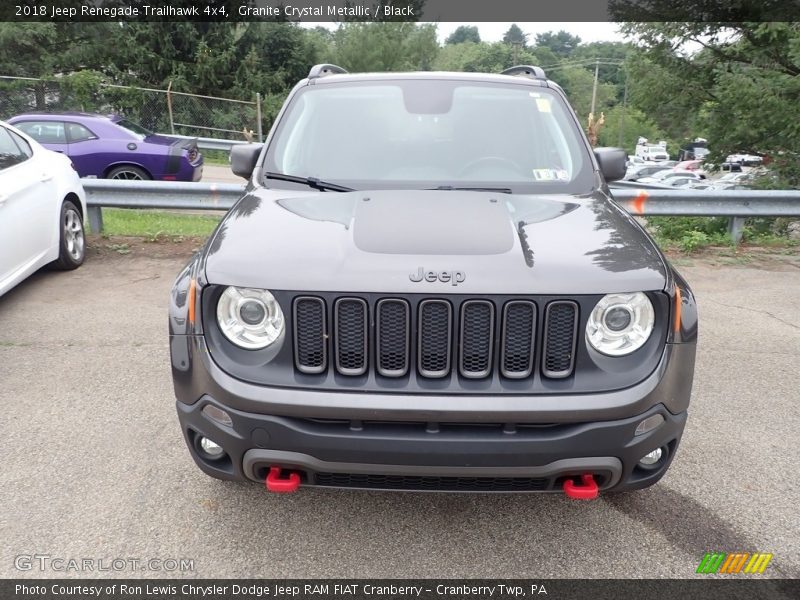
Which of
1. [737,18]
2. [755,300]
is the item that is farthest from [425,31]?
[755,300]

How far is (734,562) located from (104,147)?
11.9 m

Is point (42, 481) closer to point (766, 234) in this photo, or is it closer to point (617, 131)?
point (766, 234)

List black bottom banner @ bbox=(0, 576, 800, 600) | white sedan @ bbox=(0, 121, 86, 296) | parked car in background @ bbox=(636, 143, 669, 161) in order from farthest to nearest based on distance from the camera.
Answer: parked car in background @ bbox=(636, 143, 669, 161) → white sedan @ bbox=(0, 121, 86, 296) → black bottom banner @ bbox=(0, 576, 800, 600)

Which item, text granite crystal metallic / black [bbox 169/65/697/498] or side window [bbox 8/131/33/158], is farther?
side window [bbox 8/131/33/158]

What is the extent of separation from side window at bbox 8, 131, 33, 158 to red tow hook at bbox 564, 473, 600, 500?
218 inches

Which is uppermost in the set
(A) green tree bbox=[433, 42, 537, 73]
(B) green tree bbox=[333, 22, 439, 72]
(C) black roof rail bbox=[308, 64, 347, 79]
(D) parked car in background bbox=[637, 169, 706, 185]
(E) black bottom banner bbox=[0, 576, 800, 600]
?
(A) green tree bbox=[433, 42, 537, 73]

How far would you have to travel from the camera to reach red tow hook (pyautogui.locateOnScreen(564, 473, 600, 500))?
7.63ft

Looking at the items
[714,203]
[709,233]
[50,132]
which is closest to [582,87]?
[50,132]

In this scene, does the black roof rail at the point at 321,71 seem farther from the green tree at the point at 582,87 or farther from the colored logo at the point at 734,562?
the green tree at the point at 582,87

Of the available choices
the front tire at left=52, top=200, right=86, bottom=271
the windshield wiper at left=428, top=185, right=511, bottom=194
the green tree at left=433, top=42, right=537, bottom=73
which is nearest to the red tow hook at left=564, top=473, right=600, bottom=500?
the windshield wiper at left=428, top=185, right=511, bottom=194

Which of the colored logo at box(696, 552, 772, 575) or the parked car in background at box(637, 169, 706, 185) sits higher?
the colored logo at box(696, 552, 772, 575)

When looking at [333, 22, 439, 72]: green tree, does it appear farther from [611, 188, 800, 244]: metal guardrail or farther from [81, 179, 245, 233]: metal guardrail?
[611, 188, 800, 244]: metal guardrail

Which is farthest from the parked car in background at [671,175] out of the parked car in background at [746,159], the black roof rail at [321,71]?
the black roof rail at [321,71]

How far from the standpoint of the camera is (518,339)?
7.57ft
